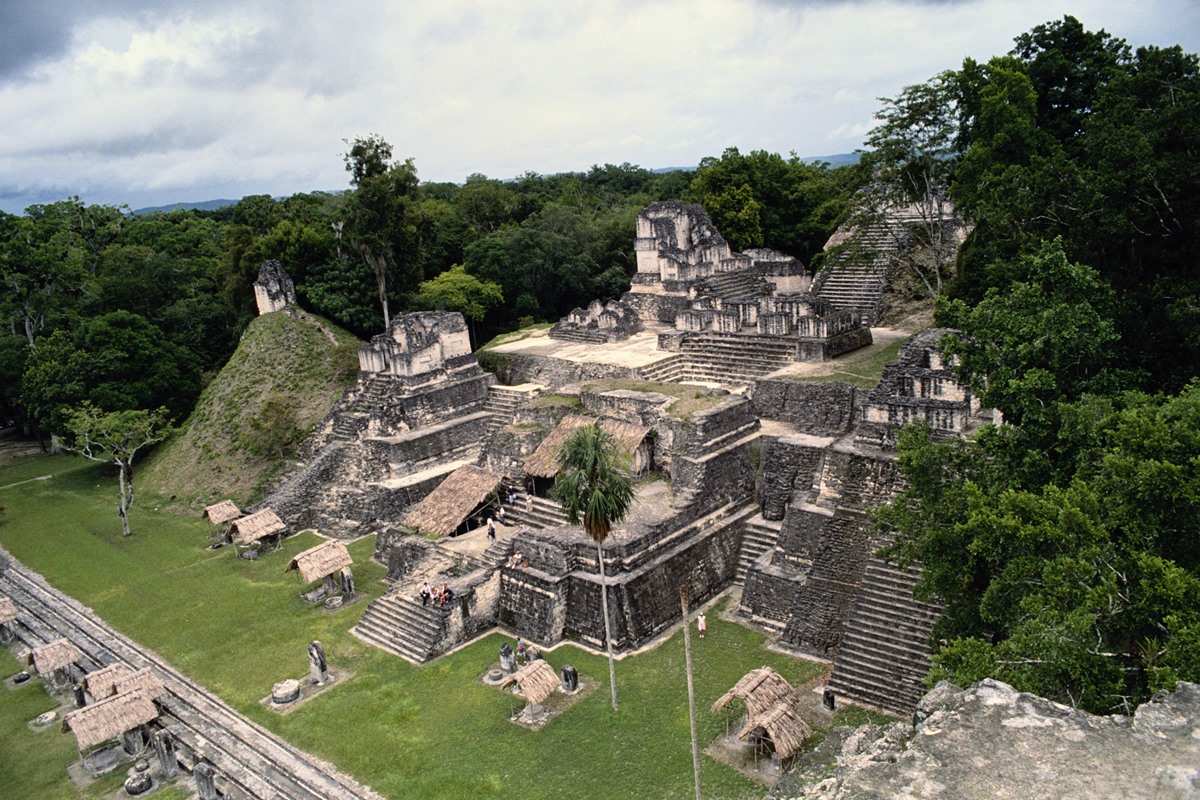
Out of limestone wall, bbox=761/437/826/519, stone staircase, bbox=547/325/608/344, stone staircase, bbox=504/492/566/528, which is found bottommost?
stone staircase, bbox=504/492/566/528

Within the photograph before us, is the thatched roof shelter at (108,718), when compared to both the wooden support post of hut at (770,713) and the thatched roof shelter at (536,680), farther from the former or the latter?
the wooden support post of hut at (770,713)

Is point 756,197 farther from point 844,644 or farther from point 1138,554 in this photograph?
point 1138,554

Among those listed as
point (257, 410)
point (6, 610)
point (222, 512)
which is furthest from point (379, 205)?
point (6, 610)

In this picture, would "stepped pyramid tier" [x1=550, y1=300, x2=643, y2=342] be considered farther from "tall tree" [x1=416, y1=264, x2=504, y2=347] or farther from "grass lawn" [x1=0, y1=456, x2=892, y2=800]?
"grass lawn" [x1=0, y1=456, x2=892, y2=800]

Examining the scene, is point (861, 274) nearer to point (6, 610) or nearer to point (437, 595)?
point (437, 595)

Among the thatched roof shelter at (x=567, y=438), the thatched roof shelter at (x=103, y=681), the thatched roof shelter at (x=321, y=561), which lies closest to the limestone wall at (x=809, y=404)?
the thatched roof shelter at (x=567, y=438)

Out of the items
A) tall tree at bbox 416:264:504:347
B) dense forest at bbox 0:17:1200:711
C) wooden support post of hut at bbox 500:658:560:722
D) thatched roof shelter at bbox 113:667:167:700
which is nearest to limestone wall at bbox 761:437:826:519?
dense forest at bbox 0:17:1200:711
